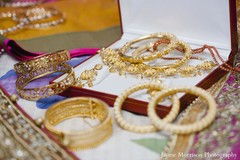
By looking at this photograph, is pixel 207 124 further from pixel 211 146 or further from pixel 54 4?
pixel 54 4

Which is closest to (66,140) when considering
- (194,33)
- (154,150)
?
(154,150)

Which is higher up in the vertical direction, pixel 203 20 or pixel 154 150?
pixel 203 20

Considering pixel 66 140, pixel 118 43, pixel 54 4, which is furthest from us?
pixel 54 4

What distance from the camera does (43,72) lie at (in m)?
0.97

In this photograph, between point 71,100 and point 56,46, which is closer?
point 71,100

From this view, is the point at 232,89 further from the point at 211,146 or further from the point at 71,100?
the point at 71,100

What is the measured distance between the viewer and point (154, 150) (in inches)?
28.2

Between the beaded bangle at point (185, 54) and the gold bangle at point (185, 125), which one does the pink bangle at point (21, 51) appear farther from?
the gold bangle at point (185, 125)

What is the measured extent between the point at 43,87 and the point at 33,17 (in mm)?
635

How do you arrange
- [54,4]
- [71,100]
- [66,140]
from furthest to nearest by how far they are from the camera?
[54,4] < [71,100] < [66,140]

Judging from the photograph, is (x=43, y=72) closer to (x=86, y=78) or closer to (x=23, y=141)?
(x=86, y=78)

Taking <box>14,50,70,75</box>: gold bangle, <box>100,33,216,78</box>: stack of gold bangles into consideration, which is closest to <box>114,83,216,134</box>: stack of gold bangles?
<box>100,33,216,78</box>: stack of gold bangles

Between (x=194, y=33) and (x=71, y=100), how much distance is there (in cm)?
42
